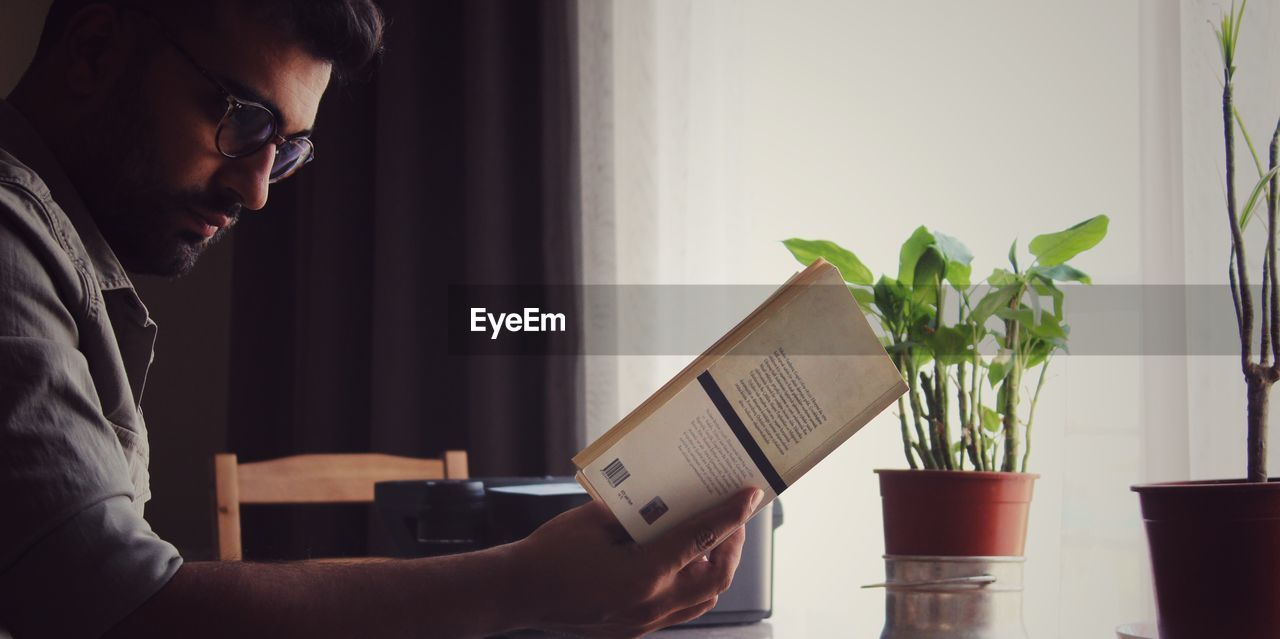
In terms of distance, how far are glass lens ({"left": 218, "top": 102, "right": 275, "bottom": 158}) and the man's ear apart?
9 cm

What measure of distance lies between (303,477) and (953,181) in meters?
1.28

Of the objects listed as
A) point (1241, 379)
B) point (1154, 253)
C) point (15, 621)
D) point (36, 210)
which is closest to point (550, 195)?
point (1154, 253)

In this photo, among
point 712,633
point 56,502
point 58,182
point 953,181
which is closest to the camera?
point 56,502

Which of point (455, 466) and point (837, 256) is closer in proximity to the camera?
point (837, 256)

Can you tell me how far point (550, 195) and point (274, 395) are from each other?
107cm

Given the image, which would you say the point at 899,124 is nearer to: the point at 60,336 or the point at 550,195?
the point at 550,195

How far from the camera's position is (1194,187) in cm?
144

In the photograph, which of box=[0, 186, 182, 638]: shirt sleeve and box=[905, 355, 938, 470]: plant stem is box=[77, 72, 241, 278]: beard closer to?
box=[0, 186, 182, 638]: shirt sleeve

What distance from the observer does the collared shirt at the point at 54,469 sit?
61 centimetres

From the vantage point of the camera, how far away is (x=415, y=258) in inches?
99.5

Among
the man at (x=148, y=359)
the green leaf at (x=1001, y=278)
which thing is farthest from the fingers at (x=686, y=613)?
the green leaf at (x=1001, y=278)

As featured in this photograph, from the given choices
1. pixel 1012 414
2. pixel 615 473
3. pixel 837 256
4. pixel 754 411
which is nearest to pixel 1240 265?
pixel 1012 414

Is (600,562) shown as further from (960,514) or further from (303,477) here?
(303,477)

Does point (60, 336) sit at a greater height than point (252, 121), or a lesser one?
lesser
